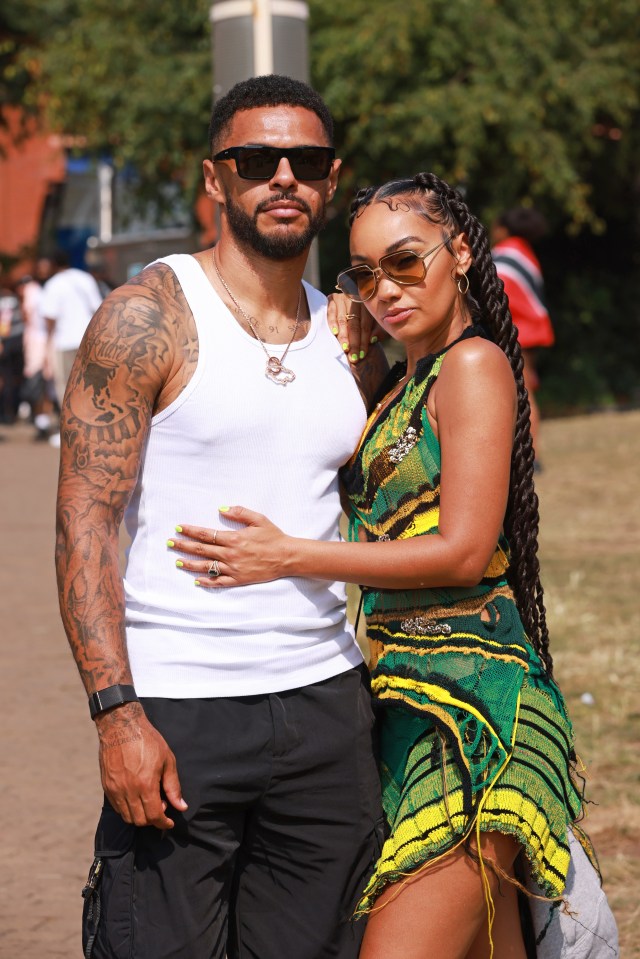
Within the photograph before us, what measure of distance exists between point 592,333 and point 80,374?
18462 mm

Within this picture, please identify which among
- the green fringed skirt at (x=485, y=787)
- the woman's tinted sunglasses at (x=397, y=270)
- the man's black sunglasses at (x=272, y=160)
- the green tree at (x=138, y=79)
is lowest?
the green fringed skirt at (x=485, y=787)

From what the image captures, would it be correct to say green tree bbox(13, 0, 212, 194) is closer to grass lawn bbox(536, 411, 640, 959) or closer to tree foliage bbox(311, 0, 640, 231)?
tree foliage bbox(311, 0, 640, 231)

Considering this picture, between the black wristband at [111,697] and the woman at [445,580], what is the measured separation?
0.26m

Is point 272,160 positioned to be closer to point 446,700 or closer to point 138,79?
point 446,700

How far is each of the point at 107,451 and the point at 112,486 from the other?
0.07 meters

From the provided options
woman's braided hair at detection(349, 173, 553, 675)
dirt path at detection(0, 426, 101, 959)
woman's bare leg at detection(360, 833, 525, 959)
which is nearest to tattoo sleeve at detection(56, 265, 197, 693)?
woman's braided hair at detection(349, 173, 553, 675)

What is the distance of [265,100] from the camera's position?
2941 millimetres

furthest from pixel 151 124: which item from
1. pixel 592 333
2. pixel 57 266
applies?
pixel 592 333

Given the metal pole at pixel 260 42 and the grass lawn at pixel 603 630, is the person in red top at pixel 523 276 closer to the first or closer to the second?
the grass lawn at pixel 603 630

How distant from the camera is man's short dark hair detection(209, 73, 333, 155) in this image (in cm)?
294

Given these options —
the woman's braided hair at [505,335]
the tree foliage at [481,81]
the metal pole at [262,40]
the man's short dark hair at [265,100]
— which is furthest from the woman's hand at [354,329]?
the tree foliage at [481,81]

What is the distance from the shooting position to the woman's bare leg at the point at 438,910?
267 cm

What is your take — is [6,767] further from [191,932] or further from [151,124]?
[151,124]

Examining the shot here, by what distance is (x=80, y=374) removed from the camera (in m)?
2.77
